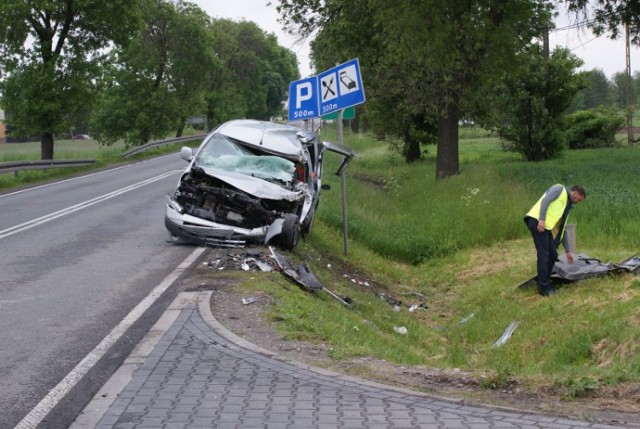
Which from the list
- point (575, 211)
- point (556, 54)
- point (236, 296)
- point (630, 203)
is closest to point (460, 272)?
point (575, 211)

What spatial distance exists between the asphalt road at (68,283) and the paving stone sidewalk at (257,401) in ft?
1.13

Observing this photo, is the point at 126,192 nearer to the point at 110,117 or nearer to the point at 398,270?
the point at 398,270

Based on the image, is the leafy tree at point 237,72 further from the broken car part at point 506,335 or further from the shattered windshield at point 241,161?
the broken car part at point 506,335

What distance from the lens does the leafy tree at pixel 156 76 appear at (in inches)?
2245

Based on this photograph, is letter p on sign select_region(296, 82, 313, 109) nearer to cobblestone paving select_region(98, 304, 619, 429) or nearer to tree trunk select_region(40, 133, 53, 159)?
cobblestone paving select_region(98, 304, 619, 429)

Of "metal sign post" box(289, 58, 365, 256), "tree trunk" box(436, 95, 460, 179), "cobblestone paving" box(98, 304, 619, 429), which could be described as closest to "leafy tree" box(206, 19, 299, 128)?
"tree trunk" box(436, 95, 460, 179)

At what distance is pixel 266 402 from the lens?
17.3 ft

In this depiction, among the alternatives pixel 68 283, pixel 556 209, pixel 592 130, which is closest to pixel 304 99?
pixel 556 209

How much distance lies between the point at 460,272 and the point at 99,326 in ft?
26.7

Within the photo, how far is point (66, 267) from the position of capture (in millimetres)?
10742

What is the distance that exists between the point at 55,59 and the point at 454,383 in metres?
32.1

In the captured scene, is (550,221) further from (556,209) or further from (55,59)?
(55,59)

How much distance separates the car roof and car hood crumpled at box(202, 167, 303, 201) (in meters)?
1.06

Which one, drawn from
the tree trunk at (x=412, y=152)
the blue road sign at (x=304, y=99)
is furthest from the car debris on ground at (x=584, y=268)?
the tree trunk at (x=412, y=152)
